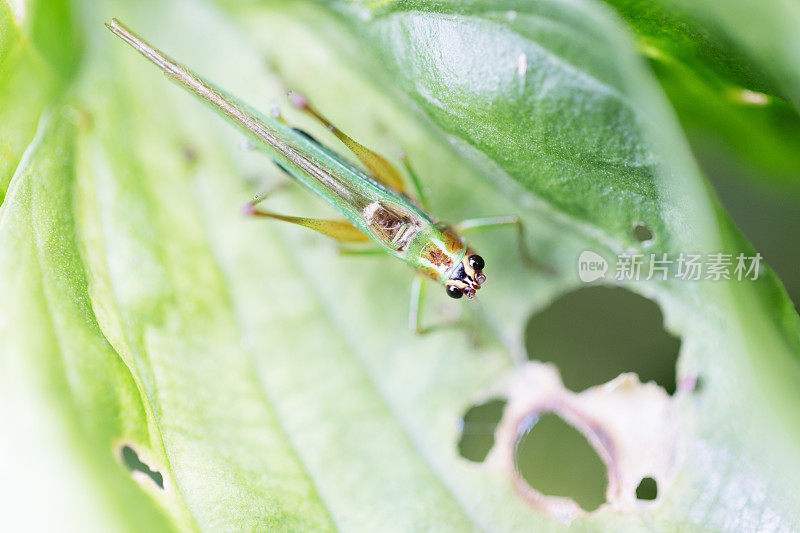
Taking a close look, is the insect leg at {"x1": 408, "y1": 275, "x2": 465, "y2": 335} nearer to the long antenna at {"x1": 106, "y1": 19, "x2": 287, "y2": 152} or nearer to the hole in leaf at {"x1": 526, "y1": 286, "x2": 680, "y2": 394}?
the hole in leaf at {"x1": 526, "y1": 286, "x2": 680, "y2": 394}

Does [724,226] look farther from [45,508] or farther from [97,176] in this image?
[97,176]

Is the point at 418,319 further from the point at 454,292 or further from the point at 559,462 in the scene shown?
the point at 559,462

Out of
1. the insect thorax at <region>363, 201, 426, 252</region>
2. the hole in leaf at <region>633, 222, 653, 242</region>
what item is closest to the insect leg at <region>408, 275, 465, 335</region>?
the insect thorax at <region>363, 201, 426, 252</region>

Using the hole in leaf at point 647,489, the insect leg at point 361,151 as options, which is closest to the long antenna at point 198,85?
the insect leg at point 361,151

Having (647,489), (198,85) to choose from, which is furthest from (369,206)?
(647,489)

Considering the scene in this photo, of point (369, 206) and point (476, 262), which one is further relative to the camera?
point (369, 206)

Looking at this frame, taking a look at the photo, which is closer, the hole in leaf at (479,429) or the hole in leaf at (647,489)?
the hole in leaf at (647,489)

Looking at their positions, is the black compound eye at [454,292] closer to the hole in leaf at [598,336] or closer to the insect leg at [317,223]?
the hole in leaf at [598,336]
